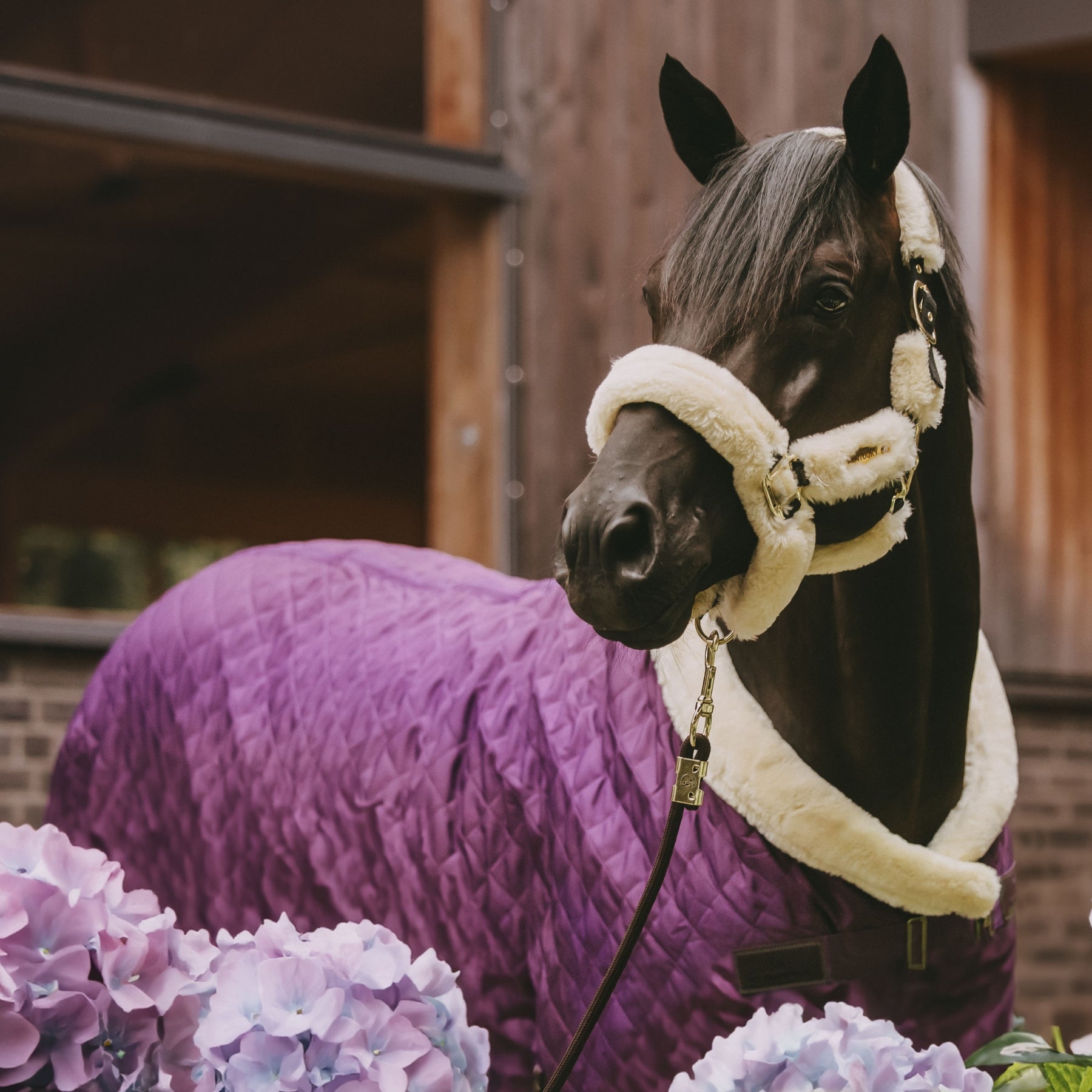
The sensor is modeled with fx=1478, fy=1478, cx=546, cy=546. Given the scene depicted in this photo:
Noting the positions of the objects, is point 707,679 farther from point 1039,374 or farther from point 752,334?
point 1039,374

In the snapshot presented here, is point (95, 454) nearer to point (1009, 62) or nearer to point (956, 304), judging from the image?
point (1009, 62)

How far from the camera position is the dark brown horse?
4.92ft

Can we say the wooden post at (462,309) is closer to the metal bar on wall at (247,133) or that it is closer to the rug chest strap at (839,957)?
the metal bar on wall at (247,133)

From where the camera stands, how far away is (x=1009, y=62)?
16.4 feet

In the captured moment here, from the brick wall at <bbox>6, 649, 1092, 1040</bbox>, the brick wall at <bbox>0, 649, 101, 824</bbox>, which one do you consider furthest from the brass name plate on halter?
the brick wall at <bbox>6, 649, 1092, 1040</bbox>

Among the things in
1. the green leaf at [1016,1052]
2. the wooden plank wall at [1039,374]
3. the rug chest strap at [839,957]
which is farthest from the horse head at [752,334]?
the wooden plank wall at [1039,374]

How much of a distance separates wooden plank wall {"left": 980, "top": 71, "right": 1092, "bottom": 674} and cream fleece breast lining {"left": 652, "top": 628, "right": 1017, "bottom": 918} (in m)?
3.19

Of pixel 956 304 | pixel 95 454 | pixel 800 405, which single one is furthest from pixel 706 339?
pixel 95 454

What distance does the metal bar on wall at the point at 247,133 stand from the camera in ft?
14.0

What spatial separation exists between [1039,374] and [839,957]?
3.75 m

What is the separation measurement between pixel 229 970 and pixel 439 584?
131 cm

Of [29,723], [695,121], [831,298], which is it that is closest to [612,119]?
[29,723]

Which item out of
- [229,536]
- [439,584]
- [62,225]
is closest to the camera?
[439,584]

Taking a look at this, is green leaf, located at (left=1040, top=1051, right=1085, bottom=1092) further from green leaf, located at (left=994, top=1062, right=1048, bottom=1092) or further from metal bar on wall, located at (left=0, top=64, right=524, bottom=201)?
metal bar on wall, located at (left=0, top=64, right=524, bottom=201)
